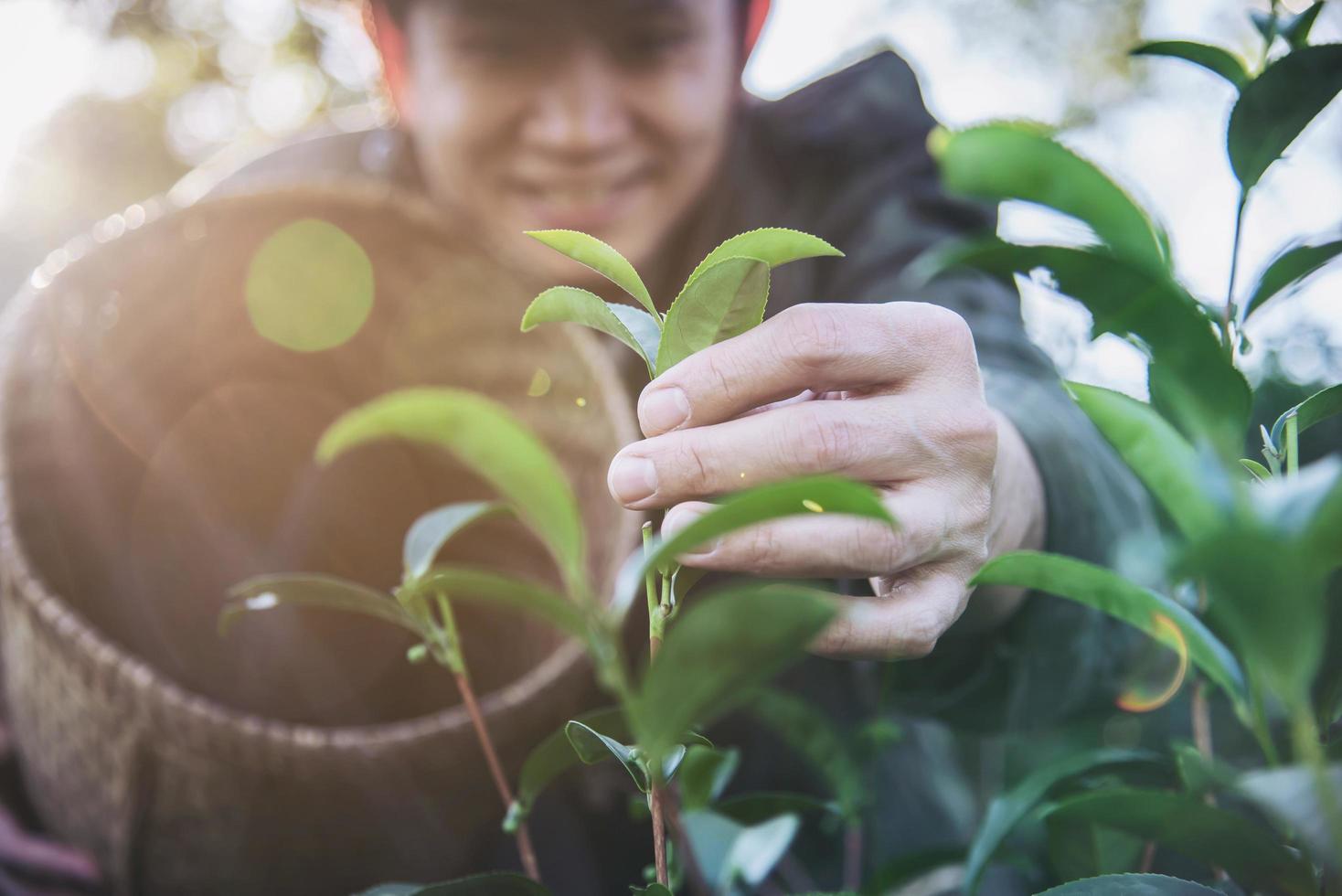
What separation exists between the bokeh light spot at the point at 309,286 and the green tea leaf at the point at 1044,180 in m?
0.90

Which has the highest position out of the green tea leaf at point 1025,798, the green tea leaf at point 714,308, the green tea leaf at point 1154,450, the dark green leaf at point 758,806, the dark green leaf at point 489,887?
the green tea leaf at point 714,308

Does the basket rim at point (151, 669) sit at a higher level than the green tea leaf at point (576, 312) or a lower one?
lower

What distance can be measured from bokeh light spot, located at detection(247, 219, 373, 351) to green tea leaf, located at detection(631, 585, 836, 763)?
3.09 ft

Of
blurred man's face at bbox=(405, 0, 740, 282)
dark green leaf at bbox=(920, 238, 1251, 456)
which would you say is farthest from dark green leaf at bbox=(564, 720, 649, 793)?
blurred man's face at bbox=(405, 0, 740, 282)

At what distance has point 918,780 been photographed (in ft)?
3.11

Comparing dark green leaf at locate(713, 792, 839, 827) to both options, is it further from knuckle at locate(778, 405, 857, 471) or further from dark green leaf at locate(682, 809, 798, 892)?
knuckle at locate(778, 405, 857, 471)

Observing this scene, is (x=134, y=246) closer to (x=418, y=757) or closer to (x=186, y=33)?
(x=418, y=757)

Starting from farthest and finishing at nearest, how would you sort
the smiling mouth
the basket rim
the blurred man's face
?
the smiling mouth
the blurred man's face
the basket rim

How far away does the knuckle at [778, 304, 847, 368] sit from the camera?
0.32 metres

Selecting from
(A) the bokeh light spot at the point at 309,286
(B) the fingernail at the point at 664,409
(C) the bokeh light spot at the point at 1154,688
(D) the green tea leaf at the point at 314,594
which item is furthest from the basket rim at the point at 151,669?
(C) the bokeh light spot at the point at 1154,688

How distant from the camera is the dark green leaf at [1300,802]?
181 millimetres

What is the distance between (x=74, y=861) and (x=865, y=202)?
3.69 feet

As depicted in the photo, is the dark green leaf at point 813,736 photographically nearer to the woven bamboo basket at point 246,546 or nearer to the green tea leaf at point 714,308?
the woven bamboo basket at point 246,546

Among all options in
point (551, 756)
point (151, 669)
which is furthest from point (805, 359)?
point (151, 669)
